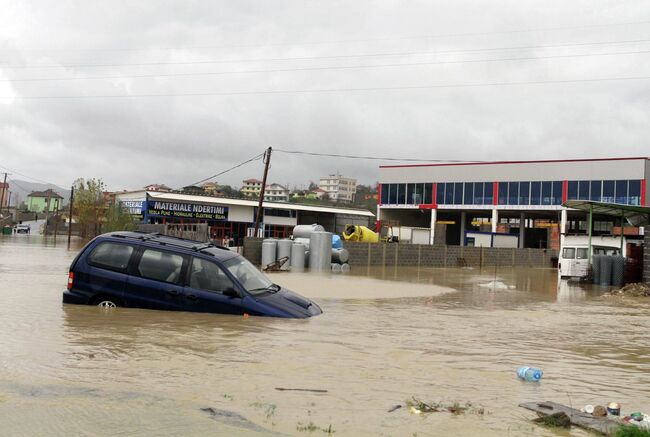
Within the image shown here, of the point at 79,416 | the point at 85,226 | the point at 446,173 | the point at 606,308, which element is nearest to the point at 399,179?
the point at 446,173

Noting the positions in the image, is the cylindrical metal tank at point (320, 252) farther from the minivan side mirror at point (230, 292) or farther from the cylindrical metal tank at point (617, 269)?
the minivan side mirror at point (230, 292)

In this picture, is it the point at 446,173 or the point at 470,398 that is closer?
the point at 470,398

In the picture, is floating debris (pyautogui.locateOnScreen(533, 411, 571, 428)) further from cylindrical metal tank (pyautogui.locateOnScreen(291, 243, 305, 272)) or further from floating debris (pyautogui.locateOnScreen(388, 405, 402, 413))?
cylindrical metal tank (pyautogui.locateOnScreen(291, 243, 305, 272))

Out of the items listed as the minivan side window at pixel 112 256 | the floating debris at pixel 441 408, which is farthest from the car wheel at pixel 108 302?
the floating debris at pixel 441 408

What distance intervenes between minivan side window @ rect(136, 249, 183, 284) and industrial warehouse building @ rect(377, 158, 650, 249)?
44803 millimetres

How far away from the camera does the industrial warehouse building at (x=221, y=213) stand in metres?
62.7

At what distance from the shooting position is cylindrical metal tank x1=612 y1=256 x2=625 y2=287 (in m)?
27.3

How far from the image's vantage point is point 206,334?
9.53 metres

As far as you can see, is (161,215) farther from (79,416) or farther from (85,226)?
(79,416)

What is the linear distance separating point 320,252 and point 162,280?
21.6 m

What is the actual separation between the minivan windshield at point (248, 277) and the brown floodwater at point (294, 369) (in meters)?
0.68

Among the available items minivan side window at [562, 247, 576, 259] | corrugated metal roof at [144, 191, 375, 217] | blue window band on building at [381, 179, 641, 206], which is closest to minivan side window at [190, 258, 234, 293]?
minivan side window at [562, 247, 576, 259]

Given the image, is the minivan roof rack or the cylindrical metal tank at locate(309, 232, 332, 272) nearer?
the minivan roof rack

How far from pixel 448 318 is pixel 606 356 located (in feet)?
14.7
